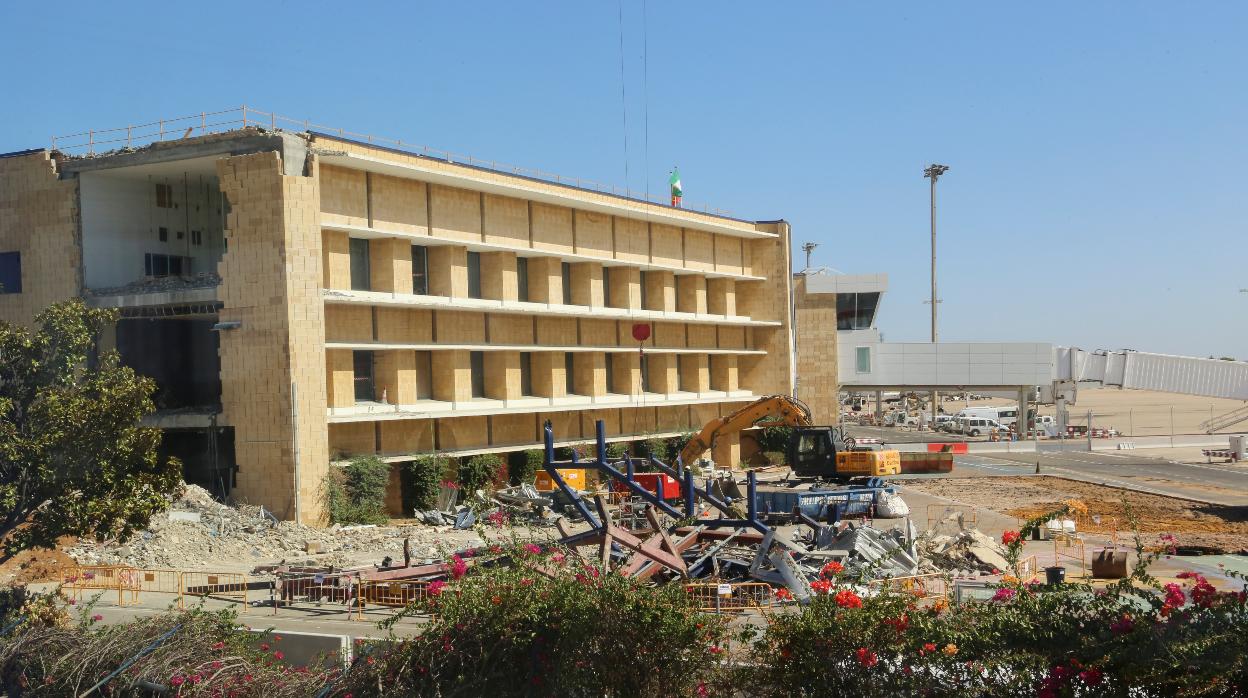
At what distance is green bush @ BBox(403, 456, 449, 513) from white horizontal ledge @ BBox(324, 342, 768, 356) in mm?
4271

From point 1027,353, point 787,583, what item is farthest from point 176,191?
point 1027,353

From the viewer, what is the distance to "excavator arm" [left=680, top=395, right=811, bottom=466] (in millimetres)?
44094

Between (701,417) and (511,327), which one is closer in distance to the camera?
(511,327)

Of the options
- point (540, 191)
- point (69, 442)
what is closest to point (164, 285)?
point (540, 191)

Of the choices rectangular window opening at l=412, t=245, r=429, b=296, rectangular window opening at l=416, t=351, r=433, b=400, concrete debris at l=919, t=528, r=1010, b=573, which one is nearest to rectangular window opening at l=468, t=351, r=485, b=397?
rectangular window opening at l=416, t=351, r=433, b=400

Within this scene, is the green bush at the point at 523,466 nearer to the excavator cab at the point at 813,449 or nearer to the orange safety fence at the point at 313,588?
the excavator cab at the point at 813,449

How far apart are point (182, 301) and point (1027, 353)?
54.3 meters

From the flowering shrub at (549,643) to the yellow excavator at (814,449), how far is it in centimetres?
2952

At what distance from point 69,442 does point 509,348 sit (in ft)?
92.8

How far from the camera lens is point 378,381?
42344 millimetres

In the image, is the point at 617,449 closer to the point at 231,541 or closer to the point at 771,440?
the point at 771,440

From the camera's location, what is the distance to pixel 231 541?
33.3m

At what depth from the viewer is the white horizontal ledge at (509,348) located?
40156 millimetres

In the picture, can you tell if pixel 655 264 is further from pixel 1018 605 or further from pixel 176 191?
pixel 1018 605
